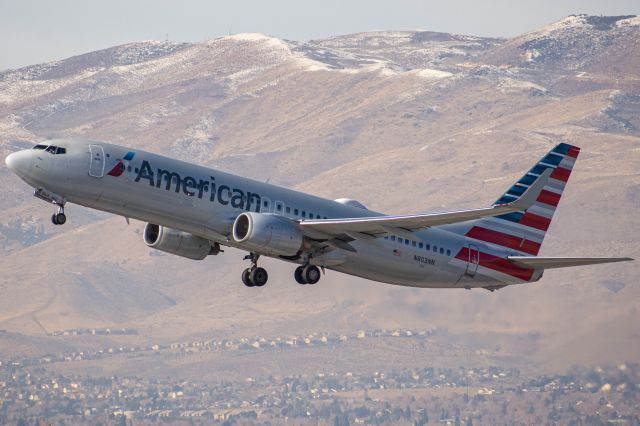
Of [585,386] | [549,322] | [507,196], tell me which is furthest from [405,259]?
[585,386]

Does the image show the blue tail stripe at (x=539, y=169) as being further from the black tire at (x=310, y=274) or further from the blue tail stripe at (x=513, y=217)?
the black tire at (x=310, y=274)

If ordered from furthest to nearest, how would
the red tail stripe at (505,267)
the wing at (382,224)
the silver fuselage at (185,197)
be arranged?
1. the red tail stripe at (505,267)
2. the silver fuselage at (185,197)
3. the wing at (382,224)

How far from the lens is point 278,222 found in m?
66.3

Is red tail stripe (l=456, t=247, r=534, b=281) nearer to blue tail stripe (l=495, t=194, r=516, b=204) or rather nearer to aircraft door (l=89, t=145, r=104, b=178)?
blue tail stripe (l=495, t=194, r=516, b=204)

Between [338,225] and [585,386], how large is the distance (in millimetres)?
134227

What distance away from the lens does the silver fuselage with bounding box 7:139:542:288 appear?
6400 cm

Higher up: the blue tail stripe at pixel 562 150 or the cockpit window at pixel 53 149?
the cockpit window at pixel 53 149

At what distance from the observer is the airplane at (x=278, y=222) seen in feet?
211

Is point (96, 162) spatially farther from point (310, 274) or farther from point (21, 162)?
point (310, 274)

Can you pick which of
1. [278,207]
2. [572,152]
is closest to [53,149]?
[278,207]

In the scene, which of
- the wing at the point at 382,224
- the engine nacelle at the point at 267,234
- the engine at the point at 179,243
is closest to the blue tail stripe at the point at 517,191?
the wing at the point at 382,224

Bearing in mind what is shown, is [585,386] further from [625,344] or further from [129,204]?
[129,204]

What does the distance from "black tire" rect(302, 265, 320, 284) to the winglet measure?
34.5ft

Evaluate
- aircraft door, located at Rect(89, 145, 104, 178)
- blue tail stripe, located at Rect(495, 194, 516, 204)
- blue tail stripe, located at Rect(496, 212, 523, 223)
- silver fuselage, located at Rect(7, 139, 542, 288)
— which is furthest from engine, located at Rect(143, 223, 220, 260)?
blue tail stripe, located at Rect(496, 212, 523, 223)
